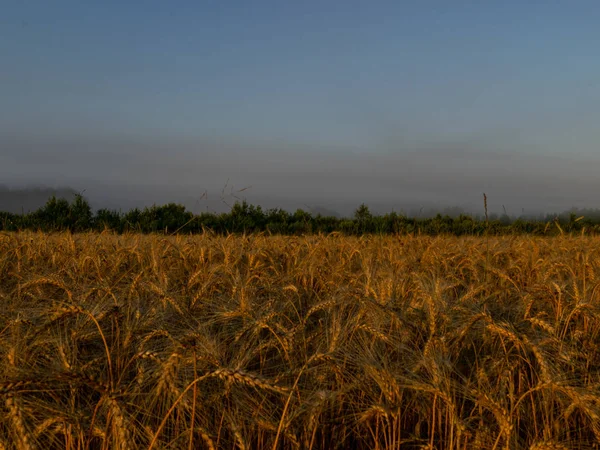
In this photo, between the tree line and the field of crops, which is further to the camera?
the tree line

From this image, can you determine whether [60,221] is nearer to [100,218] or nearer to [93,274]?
[100,218]

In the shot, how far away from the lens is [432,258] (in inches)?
203

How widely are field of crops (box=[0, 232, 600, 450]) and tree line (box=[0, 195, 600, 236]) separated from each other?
11.7 meters

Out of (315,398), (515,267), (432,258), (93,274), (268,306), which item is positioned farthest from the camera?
(432,258)

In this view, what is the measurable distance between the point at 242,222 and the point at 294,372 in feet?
45.9

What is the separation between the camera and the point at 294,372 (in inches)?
69.6

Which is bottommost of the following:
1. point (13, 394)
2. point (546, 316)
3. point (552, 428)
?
point (552, 428)

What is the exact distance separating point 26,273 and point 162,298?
2184mm

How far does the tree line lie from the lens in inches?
595

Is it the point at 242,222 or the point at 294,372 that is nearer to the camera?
the point at 294,372

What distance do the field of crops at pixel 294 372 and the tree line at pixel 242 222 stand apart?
11.7m

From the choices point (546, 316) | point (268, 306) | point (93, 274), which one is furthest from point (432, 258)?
point (93, 274)

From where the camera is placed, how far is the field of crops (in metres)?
1.65

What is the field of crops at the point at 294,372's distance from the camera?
165 cm
